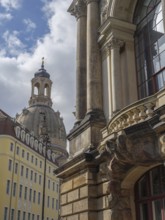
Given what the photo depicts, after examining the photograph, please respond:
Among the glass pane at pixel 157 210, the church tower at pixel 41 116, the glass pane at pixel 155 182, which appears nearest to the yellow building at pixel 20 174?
the church tower at pixel 41 116

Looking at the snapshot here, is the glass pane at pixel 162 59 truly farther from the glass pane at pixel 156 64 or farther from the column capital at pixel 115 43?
the column capital at pixel 115 43

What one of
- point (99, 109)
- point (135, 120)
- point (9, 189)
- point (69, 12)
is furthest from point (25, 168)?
point (135, 120)

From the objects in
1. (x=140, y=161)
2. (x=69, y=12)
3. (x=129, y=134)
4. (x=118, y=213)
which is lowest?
(x=118, y=213)

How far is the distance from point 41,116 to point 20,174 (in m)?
41.6

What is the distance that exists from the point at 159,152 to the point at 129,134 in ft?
3.68

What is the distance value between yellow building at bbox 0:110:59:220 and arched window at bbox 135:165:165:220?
41.4 metres

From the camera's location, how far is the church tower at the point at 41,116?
340 ft

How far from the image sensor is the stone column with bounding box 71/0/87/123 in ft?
57.6

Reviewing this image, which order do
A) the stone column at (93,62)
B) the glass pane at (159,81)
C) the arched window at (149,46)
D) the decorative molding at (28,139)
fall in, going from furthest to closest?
the decorative molding at (28,139) < the stone column at (93,62) < the arched window at (149,46) < the glass pane at (159,81)

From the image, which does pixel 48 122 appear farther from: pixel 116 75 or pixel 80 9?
pixel 116 75

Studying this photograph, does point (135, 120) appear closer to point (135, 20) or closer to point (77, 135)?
point (77, 135)

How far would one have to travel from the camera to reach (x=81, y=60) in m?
18.5

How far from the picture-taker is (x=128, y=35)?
16906mm

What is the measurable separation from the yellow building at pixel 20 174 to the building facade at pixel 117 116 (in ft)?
123
